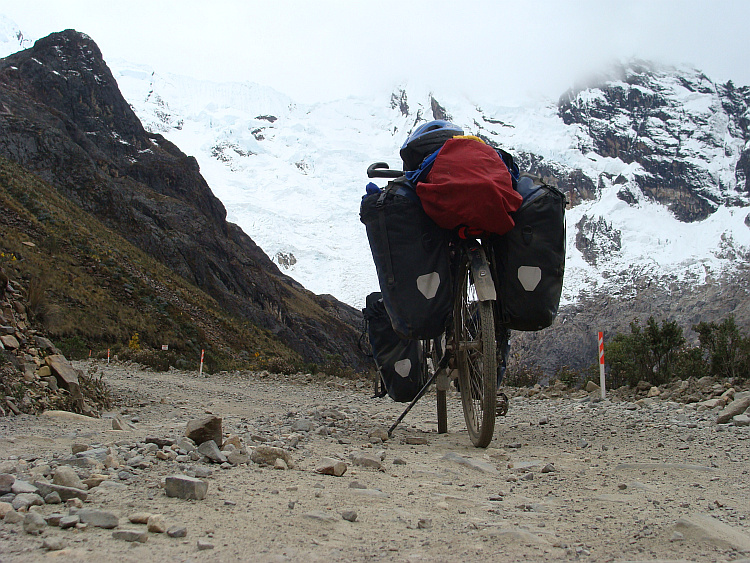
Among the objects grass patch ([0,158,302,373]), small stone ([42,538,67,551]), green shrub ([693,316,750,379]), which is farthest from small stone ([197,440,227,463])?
grass patch ([0,158,302,373])

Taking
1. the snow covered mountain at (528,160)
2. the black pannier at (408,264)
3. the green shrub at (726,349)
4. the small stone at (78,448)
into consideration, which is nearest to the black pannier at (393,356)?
the black pannier at (408,264)

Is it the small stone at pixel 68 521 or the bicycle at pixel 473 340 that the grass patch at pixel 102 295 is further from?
the small stone at pixel 68 521

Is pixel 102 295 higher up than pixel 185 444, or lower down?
higher up

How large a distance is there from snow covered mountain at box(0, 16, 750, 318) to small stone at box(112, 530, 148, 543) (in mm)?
78401

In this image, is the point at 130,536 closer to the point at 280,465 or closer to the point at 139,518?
the point at 139,518

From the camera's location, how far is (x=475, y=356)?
338 cm

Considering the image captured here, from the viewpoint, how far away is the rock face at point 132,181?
116 ft

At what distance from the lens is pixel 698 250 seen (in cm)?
13662

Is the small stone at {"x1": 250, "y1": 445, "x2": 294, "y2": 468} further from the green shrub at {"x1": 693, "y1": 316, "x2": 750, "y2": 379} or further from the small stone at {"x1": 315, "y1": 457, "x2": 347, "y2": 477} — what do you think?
the green shrub at {"x1": 693, "y1": 316, "x2": 750, "y2": 379}

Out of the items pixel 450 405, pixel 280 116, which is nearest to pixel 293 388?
pixel 450 405

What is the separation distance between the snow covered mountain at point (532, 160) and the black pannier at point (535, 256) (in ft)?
252

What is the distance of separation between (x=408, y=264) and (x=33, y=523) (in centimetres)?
210

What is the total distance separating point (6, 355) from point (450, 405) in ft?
14.7

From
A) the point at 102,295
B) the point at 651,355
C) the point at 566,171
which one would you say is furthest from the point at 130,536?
the point at 566,171
